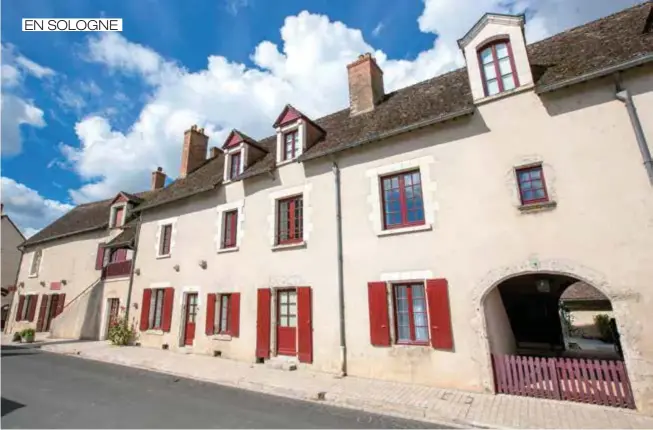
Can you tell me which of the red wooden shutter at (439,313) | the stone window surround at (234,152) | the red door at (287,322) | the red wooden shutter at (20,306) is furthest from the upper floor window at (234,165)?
the red wooden shutter at (20,306)

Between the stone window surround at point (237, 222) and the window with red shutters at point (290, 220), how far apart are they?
1.56 metres

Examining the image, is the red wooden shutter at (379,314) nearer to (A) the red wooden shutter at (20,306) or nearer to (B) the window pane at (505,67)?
(B) the window pane at (505,67)

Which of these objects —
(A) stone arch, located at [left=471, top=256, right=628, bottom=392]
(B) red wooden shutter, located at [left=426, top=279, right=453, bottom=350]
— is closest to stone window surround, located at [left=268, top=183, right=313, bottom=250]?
(B) red wooden shutter, located at [left=426, top=279, right=453, bottom=350]

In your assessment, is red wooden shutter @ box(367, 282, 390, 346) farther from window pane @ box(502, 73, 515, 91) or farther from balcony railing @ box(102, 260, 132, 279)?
balcony railing @ box(102, 260, 132, 279)

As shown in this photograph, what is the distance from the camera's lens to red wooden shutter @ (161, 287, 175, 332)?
13.2m

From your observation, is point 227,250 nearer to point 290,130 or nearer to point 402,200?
point 290,130

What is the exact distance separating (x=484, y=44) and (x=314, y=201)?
244 inches

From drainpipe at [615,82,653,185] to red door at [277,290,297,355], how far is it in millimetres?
8746

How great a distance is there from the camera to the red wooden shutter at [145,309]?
45.9ft

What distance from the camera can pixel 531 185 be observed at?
766 cm

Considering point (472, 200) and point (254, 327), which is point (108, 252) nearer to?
point (254, 327)

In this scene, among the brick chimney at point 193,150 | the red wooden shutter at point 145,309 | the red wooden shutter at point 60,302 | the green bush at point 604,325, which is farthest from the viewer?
the red wooden shutter at point 60,302

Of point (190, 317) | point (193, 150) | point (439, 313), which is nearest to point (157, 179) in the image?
point (193, 150)

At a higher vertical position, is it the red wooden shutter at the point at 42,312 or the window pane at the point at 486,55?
the window pane at the point at 486,55
